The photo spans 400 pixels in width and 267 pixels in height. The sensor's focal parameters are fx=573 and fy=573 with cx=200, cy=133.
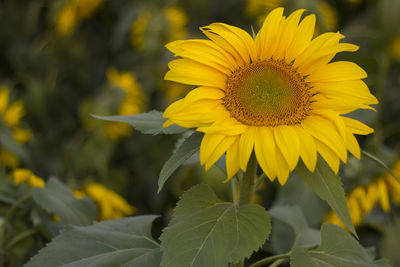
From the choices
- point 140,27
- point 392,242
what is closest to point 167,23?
point 140,27

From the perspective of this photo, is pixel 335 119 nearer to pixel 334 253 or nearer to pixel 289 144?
pixel 289 144

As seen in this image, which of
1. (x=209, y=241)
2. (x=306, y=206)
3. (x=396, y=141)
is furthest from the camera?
(x=396, y=141)

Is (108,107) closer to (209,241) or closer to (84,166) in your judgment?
(84,166)

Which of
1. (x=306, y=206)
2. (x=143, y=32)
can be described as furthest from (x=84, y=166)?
(x=306, y=206)

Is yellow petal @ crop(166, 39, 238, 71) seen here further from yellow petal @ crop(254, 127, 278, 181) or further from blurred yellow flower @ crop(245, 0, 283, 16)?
blurred yellow flower @ crop(245, 0, 283, 16)

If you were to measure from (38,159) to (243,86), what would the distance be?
134 centimetres

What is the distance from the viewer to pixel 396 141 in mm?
1715

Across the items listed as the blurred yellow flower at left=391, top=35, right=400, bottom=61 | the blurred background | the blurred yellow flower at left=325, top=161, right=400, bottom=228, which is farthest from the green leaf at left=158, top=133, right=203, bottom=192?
the blurred yellow flower at left=391, top=35, right=400, bottom=61

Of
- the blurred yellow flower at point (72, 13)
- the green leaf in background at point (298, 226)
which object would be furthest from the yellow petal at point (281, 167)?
the blurred yellow flower at point (72, 13)

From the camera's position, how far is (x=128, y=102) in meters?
1.82

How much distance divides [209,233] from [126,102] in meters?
1.26

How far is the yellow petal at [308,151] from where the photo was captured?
1.86ft

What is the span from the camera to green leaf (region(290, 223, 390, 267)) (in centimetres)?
62

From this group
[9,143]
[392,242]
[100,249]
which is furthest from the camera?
[9,143]
